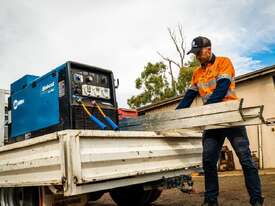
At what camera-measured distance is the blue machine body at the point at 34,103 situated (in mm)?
4699

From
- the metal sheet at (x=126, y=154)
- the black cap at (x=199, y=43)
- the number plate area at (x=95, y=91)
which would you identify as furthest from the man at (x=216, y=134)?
the number plate area at (x=95, y=91)

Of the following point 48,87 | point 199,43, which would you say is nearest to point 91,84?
point 48,87

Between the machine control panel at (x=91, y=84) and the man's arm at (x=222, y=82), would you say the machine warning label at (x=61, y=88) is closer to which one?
the machine control panel at (x=91, y=84)

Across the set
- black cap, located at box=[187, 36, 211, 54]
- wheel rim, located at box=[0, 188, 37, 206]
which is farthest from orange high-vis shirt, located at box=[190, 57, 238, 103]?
wheel rim, located at box=[0, 188, 37, 206]

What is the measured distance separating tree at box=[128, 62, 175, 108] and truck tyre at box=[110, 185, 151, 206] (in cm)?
2468

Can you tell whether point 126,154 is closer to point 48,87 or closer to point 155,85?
point 48,87

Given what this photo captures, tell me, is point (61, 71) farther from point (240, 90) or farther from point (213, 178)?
point (240, 90)

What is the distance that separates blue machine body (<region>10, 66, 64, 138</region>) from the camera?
→ 185 inches

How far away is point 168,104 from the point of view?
17219 millimetres

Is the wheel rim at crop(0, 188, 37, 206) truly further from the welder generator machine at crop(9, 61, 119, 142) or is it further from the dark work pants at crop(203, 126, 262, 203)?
the dark work pants at crop(203, 126, 262, 203)

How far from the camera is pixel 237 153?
3.74 m

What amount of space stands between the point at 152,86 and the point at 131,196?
25.7 meters

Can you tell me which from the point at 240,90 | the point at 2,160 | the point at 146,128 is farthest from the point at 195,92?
the point at 240,90

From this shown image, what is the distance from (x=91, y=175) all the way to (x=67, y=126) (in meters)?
1.58
